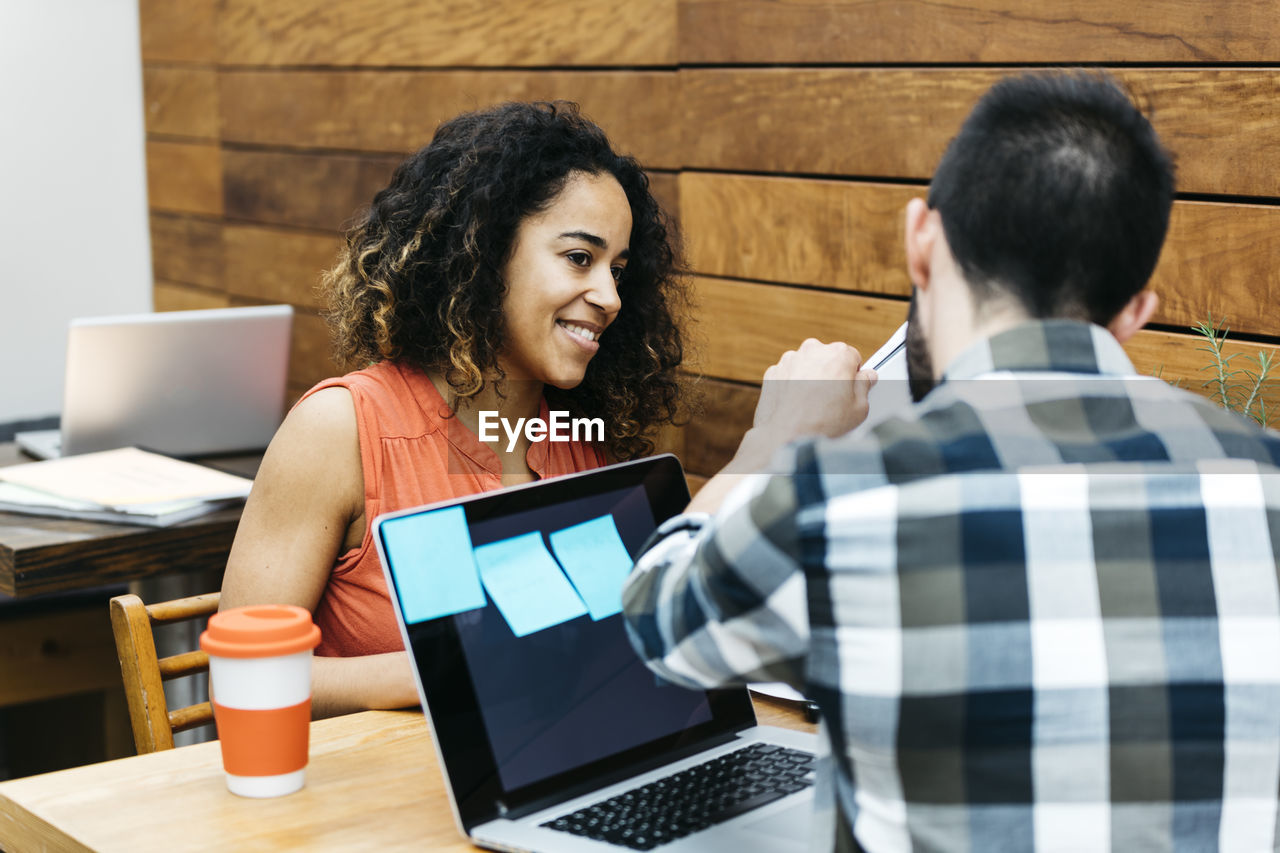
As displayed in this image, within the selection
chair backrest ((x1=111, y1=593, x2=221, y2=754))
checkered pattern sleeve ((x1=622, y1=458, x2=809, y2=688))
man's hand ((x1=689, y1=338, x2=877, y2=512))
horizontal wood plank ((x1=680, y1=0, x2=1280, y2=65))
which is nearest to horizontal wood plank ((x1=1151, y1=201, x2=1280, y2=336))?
horizontal wood plank ((x1=680, y1=0, x2=1280, y2=65))

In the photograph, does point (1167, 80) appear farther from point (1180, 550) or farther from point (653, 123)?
point (1180, 550)

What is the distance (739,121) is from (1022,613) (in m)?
1.89

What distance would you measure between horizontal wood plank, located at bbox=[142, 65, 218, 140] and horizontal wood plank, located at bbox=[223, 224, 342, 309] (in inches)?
14.7

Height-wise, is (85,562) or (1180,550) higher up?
(1180,550)

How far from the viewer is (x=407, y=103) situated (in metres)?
3.31

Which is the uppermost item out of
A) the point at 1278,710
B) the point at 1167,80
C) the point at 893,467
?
the point at 1167,80

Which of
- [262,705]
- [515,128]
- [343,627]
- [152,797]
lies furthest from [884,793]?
[515,128]

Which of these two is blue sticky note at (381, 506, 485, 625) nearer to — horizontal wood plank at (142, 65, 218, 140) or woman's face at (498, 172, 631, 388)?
woman's face at (498, 172, 631, 388)

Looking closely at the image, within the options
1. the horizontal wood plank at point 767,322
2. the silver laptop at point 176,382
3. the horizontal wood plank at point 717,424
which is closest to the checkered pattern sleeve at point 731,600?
the horizontal wood plank at point 767,322

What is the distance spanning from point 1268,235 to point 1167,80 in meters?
0.26

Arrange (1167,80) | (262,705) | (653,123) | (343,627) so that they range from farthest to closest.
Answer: (653,123) < (1167,80) < (343,627) < (262,705)

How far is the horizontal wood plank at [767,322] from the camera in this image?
2350 millimetres

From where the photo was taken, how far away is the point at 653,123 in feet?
8.93

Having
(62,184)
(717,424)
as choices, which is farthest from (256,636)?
(62,184)
